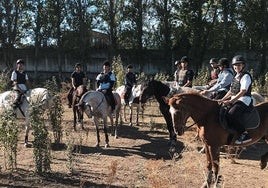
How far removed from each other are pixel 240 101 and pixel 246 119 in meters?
0.34

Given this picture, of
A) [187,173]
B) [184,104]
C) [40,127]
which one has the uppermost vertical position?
[184,104]

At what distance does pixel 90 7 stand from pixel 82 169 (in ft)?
82.5

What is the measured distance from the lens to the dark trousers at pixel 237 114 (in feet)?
22.8

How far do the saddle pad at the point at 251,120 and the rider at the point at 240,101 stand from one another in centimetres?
7

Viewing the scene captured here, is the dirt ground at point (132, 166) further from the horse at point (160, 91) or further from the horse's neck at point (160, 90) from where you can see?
the horse's neck at point (160, 90)

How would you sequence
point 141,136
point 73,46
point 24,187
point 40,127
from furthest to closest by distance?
point 73,46 → point 141,136 → point 40,127 → point 24,187

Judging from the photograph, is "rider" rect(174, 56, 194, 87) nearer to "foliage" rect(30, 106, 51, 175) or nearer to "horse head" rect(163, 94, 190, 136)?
"horse head" rect(163, 94, 190, 136)

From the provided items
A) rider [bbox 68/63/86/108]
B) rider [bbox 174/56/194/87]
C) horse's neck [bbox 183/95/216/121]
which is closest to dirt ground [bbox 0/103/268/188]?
horse's neck [bbox 183/95/216/121]

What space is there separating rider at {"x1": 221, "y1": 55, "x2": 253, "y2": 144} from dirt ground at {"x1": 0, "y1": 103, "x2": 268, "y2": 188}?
915 mm

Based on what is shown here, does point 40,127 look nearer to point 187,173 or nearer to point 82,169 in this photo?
point 82,169

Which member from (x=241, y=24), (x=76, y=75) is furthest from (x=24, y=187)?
(x=241, y=24)

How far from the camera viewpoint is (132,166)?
869 centimetres

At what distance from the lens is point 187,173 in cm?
803

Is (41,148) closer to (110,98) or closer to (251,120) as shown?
(251,120)
